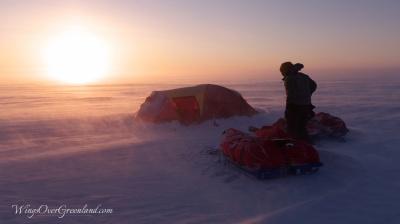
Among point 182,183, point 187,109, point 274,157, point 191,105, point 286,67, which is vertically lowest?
point 182,183

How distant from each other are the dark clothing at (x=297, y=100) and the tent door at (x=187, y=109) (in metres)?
5.09

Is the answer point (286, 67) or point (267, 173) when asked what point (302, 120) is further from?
point (267, 173)

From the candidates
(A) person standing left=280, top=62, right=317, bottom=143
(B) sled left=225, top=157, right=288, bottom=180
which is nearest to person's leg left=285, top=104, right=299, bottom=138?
(A) person standing left=280, top=62, right=317, bottom=143

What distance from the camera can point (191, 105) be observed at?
41.9ft

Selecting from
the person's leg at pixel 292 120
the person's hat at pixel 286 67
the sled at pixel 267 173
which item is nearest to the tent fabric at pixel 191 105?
the person's leg at pixel 292 120

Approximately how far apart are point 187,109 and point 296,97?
5.65 metres

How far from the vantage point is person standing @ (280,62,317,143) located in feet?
24.7

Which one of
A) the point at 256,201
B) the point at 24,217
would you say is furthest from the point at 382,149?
the point at 24,217

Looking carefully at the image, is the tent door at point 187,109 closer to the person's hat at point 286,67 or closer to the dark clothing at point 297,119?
the dark clothing at point 297,119

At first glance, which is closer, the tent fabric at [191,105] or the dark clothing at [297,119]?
the dark clothing at [297,119]

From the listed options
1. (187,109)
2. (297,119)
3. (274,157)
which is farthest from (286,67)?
(187,109)

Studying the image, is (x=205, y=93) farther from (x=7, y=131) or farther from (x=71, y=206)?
(x=71, y=206)

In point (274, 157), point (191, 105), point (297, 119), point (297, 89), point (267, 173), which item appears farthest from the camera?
point (191, 105)

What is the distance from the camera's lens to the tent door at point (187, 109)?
12.4m
